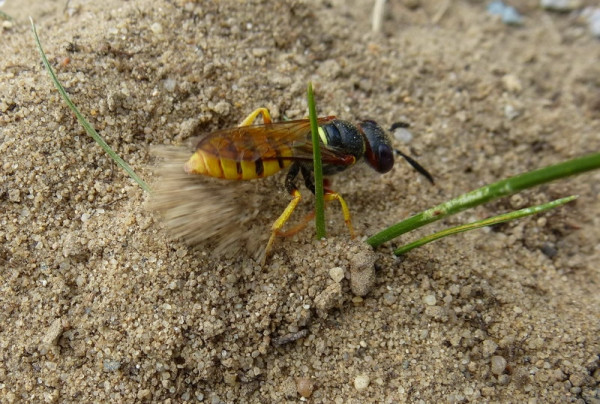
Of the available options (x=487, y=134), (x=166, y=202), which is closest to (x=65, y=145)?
(x=166, y=202)

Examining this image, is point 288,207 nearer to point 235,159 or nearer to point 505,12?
point 235,159

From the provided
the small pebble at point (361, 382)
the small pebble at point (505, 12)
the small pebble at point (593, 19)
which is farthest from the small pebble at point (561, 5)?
the small pebble at point (361, 382)

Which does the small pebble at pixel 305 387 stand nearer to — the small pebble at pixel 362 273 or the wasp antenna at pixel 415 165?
the small pebble at pixel 362 273

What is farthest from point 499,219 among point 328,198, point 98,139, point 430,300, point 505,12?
point 505,12

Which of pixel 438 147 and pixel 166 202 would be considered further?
pixel 438 147

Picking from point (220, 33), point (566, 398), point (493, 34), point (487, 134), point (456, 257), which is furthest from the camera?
point (493, 34)

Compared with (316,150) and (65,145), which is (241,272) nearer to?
(316,150)
